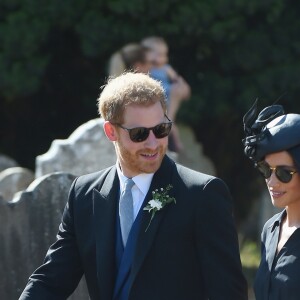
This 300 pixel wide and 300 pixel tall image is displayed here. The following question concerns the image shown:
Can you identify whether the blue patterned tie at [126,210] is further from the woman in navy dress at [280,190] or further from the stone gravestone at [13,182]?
the stone gravestone at [13,182]

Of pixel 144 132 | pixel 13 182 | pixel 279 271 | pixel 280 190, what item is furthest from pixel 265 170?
pixel 13 182

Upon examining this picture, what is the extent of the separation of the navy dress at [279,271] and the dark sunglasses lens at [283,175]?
20 cm

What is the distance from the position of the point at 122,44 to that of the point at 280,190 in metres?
6.71

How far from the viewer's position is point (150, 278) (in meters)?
4.48

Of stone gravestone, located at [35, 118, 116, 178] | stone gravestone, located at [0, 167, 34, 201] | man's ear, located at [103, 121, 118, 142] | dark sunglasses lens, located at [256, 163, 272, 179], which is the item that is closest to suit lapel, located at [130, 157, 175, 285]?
man's ear, located at [103, 121, 118, 142]

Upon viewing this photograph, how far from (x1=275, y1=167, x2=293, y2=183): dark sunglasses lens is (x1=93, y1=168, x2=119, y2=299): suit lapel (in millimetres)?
723

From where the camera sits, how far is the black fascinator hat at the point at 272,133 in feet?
14.2

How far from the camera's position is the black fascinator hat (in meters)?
4.32

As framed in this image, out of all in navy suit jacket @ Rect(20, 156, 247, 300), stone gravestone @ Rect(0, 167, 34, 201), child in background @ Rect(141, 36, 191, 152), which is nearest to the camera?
navy suit jacket @ Rect(20, 156, 247, 300)

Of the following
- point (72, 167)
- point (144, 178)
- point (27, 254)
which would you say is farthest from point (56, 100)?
point (144, 178)

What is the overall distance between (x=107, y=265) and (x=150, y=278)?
194 mm

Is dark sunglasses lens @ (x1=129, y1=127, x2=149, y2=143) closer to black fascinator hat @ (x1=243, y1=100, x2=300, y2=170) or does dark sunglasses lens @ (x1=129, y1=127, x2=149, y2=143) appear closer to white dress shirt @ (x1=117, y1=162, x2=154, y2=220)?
white dress shirt @ (x1=117, y1=162, x2=154, y2=220)

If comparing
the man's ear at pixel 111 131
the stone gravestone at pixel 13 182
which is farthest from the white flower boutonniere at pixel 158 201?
the stone gravestone at pixel 13 182

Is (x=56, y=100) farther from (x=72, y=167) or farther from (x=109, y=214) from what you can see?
(x=109, y=214)
